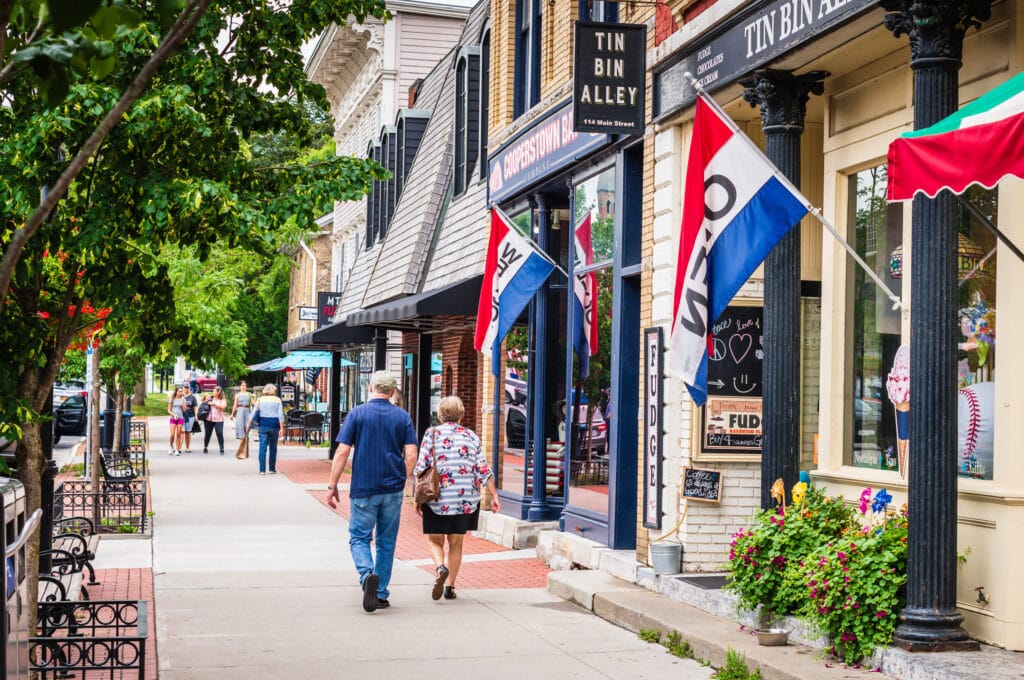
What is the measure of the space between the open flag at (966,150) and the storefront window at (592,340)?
6.53 m

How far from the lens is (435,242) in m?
22.6

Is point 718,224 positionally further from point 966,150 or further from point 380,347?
point 380,347

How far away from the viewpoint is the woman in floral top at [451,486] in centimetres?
1069

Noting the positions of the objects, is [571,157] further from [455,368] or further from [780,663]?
[455,368]

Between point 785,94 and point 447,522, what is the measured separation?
13.8 feet

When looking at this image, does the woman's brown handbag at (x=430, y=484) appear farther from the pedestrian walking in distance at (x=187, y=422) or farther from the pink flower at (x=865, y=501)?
the pedestrian walking in distance at (x=187, y=422)

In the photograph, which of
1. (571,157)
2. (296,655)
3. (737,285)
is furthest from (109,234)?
(571,157)

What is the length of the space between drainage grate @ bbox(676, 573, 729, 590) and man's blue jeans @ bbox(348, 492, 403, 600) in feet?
7.41

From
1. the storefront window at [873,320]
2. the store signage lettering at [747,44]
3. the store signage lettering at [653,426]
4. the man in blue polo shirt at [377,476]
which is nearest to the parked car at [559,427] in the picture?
the store signage lettering at [653,426]

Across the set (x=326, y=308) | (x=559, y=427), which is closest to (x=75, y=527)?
(x=559, y=427)

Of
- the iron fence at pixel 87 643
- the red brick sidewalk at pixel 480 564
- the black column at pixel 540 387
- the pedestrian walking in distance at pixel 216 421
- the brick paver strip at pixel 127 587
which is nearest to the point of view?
the iron fence at pixel 87 643

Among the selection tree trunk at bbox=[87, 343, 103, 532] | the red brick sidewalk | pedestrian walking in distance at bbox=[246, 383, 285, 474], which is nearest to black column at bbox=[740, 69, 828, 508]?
the red brick sidewalk

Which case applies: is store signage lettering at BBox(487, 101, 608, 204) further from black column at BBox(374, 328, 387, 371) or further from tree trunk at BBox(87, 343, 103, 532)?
black column at BBox(374, 328, 387, 371)

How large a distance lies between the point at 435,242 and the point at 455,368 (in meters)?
2.26
